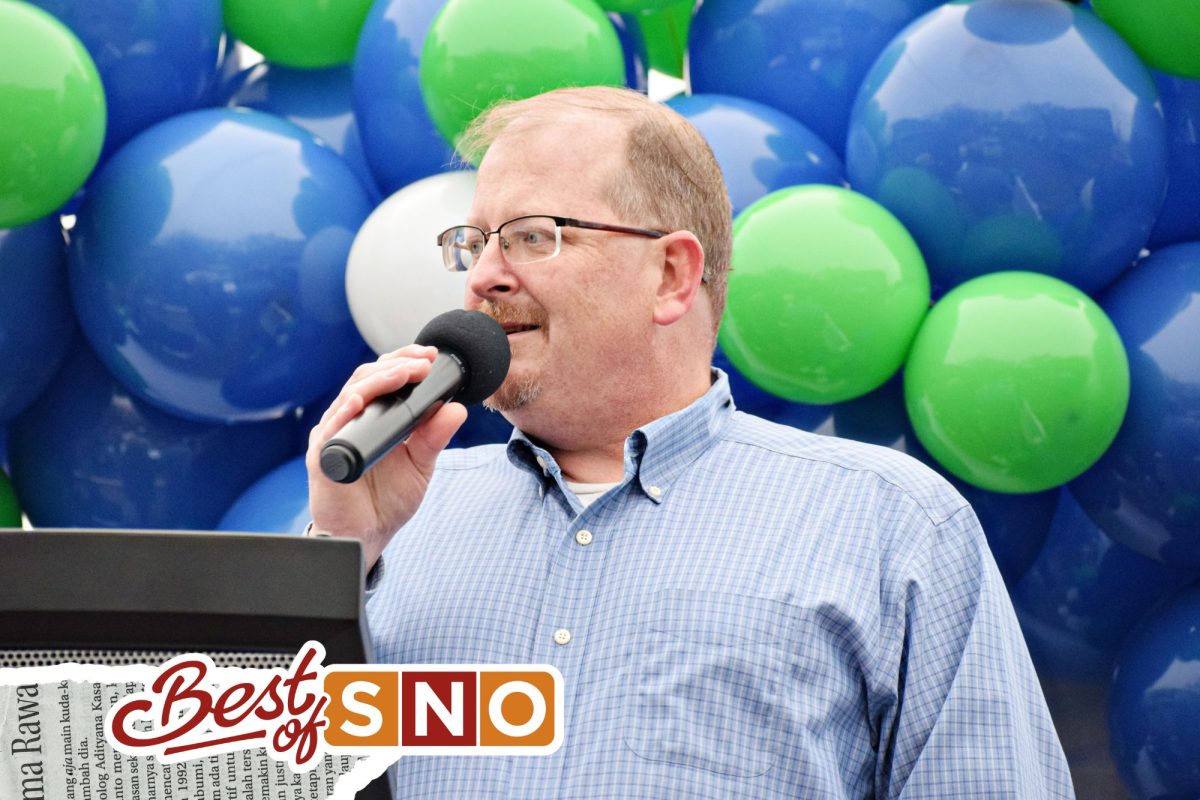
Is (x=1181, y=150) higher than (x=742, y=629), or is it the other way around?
(x=742, y=629)

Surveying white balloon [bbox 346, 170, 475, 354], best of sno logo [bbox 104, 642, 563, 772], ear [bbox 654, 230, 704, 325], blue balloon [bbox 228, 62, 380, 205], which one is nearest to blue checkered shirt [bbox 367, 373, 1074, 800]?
ear [bbox 654, 230, 704, 325]

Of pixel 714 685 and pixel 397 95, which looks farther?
pixel 397 95

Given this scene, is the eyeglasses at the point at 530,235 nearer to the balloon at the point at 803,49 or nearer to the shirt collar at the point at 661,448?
the shirt collar at the point at 661,448

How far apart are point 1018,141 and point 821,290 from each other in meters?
0.42

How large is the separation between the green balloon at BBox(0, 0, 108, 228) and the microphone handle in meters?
1.37

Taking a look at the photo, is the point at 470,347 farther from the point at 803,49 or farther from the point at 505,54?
the point at 803,49

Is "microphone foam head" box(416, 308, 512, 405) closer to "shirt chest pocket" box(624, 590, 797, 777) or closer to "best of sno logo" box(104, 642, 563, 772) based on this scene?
"shirt chest pocket" box(624, 590, 797, 777)

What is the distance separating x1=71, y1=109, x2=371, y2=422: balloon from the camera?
8.04ft

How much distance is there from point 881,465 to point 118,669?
3.14 feet

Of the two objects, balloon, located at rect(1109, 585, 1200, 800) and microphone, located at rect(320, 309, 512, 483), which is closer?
microphone, located at rect(320, 309, 512, 483)

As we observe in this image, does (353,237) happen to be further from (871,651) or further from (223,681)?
(223,681)

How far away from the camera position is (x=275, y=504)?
2580mm

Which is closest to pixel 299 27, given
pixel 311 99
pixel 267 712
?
pixel 311 99

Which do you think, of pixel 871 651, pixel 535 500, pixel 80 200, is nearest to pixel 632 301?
pixel 535 500
